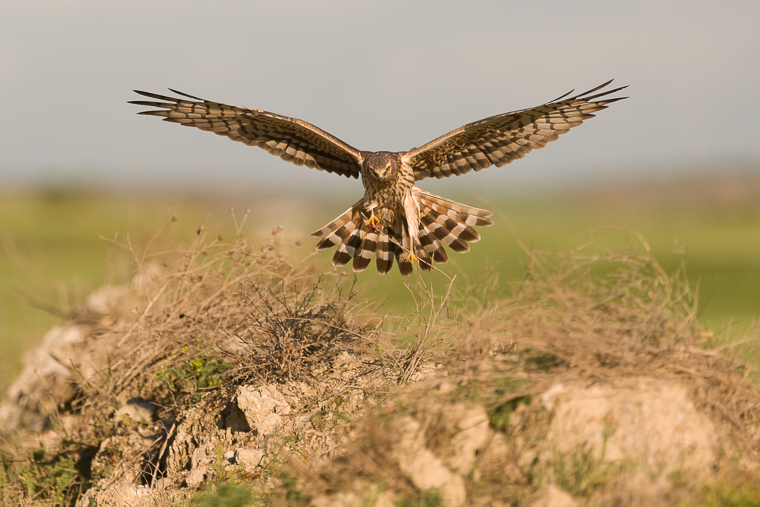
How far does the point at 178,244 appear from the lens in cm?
697

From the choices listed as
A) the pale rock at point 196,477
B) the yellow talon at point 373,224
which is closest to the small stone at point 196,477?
the pale rock at point 196,477

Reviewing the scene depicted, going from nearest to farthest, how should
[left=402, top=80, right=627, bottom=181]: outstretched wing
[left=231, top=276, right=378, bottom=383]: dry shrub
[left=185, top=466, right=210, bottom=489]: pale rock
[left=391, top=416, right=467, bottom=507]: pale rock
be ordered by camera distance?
[left=391, top=416, right=467, bottom=507]: pale rock < [left=185, top=466, right=210, bottom=489]: pale rock < [left=231, top=276, right=378, bottom=383]: dry shrub < [left=402, top=80, right=627, bottom=181]: outstretched wing

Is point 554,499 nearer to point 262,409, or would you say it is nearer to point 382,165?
point 262,409

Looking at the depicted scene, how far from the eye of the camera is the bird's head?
645cm

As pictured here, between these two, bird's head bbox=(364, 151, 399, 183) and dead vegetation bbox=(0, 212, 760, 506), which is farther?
bird's head bbox=(364, 151, 399, 183)

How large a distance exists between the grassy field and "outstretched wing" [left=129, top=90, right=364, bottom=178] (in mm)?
736

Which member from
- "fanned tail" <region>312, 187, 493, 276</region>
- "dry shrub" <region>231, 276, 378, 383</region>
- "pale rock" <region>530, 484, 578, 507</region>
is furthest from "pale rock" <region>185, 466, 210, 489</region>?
"fanned tail" <region>312, 187, 493, 276</region>

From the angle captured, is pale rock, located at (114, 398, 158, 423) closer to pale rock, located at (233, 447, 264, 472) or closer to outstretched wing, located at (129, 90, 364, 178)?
pale rock, located at (233, 447, 264, 472)

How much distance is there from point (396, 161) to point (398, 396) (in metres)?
3.55

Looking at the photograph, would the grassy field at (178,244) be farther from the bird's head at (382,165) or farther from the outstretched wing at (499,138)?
the bird's head at (382,165)

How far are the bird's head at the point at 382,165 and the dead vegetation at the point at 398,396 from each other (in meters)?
1.12

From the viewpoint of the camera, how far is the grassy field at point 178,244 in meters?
6.84

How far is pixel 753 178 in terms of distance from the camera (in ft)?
401

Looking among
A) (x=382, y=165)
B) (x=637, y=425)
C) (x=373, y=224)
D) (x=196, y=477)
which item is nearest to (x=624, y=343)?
(x=637, y=425)
